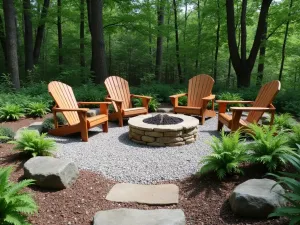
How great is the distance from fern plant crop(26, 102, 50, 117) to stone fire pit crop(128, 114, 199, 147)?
231 cm

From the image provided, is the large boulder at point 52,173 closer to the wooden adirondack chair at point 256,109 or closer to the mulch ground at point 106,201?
the mulch ground at point 106,201

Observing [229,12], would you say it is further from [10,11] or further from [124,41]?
[124,41]

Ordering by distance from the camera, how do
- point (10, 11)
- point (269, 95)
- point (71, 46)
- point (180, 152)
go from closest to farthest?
point (180, 152)
point (269, 95)
point (10, 11)
point (71, 46)

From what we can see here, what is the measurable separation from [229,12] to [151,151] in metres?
6.10

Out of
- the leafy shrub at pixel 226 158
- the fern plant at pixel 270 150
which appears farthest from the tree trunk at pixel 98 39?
the fern plant at pixel 270 150

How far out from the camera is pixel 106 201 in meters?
2.44

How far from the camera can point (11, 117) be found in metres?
5.10

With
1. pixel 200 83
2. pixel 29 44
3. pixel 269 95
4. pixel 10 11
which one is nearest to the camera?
pixel 269 95

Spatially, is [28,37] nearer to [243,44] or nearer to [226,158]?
[243,44]

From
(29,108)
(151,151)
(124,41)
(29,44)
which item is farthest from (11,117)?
(124,41)

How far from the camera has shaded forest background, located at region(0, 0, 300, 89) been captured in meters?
8.31

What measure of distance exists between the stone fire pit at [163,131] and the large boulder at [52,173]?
1520mm

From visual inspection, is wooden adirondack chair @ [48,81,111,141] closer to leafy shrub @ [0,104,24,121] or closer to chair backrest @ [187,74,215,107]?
leafy shrub @ [0,104,24,121]

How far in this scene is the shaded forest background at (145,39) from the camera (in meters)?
8.31
